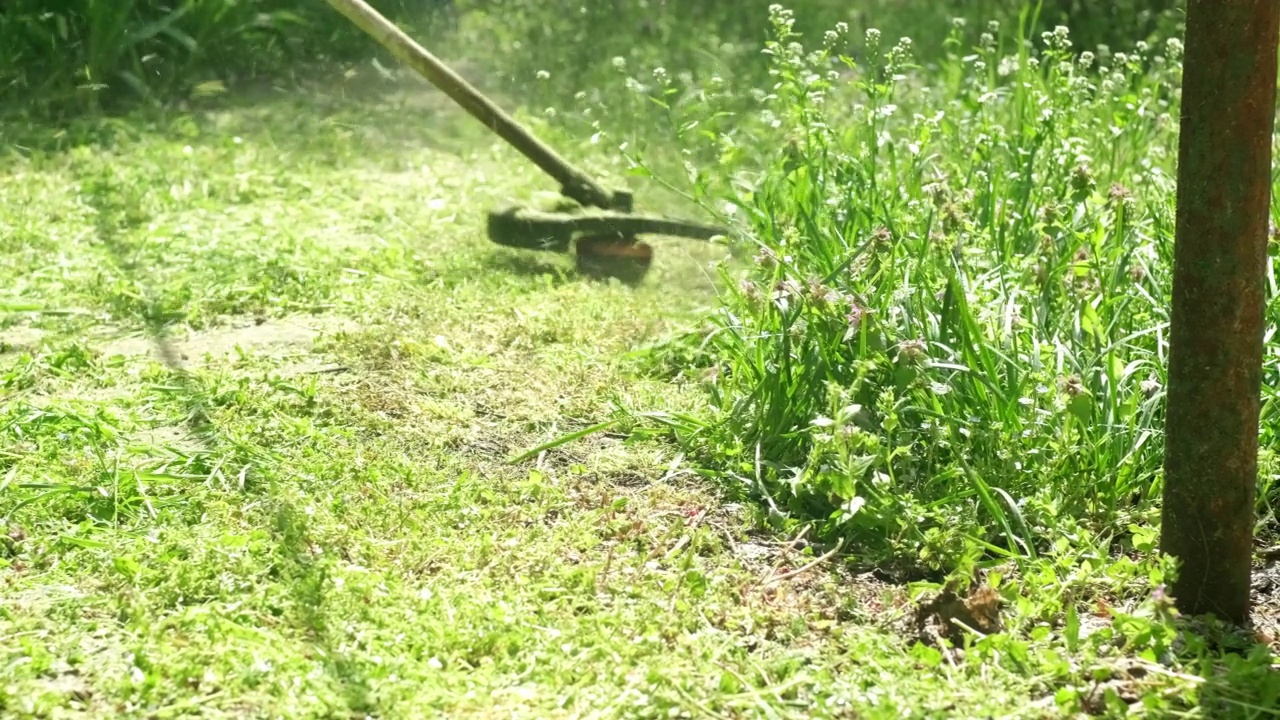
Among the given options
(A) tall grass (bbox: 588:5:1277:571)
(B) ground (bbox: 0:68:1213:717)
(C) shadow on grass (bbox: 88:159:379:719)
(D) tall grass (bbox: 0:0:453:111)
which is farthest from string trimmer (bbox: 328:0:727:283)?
(D) tall grass (bbox: 0:0:453:111)

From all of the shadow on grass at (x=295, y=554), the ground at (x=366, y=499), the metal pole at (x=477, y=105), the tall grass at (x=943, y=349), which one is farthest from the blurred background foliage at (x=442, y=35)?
the shadow on grass at (x=295, y=554)

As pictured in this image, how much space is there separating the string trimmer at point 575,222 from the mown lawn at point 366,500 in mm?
108

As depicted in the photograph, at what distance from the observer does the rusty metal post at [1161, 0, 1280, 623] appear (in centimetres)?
264

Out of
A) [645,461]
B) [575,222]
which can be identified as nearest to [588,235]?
[575,222]

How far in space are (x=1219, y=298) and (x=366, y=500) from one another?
2015mm

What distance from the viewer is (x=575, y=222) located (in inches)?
222

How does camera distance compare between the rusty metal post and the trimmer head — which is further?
the trimmer head

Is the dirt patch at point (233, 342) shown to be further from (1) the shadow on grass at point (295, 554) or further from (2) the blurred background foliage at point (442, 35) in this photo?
(2) the blurred background foliage at point (442, 35)

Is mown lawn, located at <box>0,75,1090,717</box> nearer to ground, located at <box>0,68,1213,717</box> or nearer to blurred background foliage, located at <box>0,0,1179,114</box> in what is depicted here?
ground, located at <box>0,68,1213,717</box>

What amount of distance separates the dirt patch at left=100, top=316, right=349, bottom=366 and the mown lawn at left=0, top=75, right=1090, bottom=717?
0.5 inches

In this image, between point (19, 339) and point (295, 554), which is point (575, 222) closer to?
point (19, 339)

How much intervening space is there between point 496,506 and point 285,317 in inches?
66.6

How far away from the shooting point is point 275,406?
4180 millimetres

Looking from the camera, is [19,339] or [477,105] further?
[477,105]
